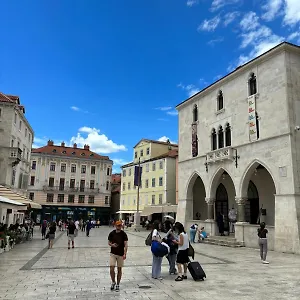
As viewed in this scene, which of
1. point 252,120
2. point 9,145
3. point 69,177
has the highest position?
point 69,177

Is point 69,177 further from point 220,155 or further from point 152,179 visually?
point 220,155

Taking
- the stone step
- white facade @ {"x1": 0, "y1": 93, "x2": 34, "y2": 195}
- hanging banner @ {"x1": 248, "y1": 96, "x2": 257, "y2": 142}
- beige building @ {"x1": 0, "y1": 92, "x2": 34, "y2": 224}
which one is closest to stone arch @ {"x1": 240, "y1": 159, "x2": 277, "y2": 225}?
hanging banner @ {"x1": 248, "y1": 96, "x2": 257, "y2": 142}

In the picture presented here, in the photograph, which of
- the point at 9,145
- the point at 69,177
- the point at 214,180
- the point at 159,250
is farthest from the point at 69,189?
the point at 159,250

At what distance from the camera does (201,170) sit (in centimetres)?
2553

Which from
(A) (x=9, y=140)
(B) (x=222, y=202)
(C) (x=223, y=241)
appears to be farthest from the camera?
(A) (x=9, y=140)

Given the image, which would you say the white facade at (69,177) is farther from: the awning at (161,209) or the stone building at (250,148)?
the stone building at (250,148)

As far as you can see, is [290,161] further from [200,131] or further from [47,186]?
[47,186]

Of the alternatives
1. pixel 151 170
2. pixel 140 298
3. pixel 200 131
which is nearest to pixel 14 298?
pixel 140 298

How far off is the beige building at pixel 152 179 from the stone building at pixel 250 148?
10.2 metres

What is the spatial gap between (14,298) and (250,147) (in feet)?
56.5

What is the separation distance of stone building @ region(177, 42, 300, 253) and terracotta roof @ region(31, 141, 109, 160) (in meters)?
37.1

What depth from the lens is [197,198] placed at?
2855 cm

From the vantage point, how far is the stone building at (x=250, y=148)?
17969 millimetres

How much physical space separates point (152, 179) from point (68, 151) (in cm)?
2331
